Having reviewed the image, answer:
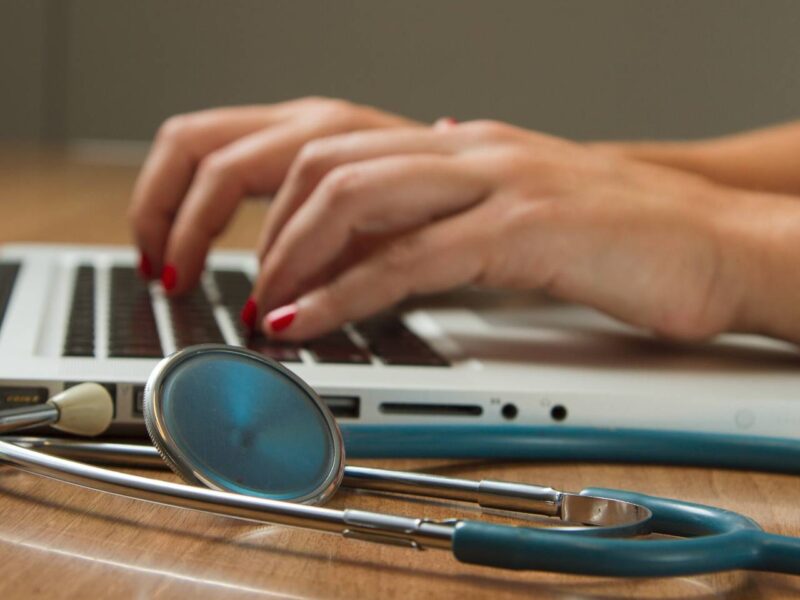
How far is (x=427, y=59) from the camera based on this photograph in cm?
332

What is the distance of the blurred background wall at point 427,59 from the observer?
129 inches

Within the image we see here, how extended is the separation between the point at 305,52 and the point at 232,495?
10.0 ft

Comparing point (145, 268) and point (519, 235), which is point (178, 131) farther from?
point (519, 235)

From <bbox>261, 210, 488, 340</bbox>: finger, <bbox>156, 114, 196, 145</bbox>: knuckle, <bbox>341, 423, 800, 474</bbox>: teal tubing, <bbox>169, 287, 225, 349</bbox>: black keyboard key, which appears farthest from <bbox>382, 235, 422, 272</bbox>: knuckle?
<bbox>156, 114, 196, 145</bbox>: knuckle

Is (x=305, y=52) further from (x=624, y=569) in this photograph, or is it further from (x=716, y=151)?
(x=624, y=569)

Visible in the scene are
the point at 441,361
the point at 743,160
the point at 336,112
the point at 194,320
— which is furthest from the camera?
the point at 743,160

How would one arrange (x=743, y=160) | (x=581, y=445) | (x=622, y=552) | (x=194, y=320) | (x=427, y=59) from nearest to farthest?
1. (x=622, y=552)
2. (x=581, y=445)
3. (x=194, y=320)
4. (x=743, y=160)
5. (x=427, y=59)

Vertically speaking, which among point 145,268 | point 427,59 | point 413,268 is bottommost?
point 427,59

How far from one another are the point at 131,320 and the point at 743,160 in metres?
0.64

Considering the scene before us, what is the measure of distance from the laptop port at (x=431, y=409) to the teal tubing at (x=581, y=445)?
0.03 meters

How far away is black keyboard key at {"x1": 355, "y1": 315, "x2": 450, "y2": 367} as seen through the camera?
0.59m

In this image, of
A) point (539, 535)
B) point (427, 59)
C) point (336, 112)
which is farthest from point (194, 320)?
point (427, 59)

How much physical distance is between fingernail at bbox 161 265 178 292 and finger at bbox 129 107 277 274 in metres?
0.11

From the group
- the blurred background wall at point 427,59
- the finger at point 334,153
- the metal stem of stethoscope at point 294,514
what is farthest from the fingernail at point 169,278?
the blurred background wall at point 427,59
